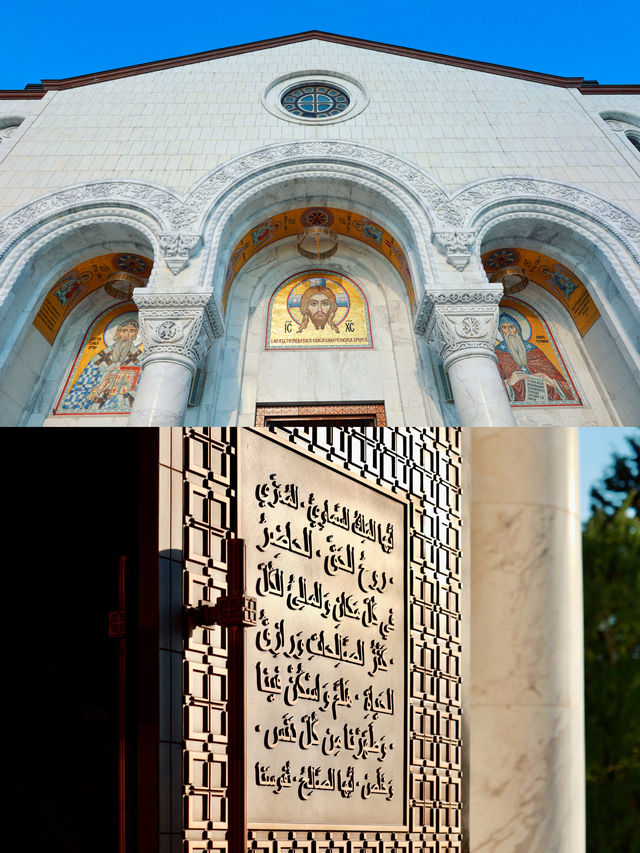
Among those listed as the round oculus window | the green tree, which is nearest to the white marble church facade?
the round oculus window

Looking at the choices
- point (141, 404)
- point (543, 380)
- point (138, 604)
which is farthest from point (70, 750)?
point (543, 380)

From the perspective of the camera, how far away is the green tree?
80.0 inches

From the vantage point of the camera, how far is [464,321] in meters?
8.42

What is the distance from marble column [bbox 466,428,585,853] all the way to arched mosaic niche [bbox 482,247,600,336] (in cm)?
741

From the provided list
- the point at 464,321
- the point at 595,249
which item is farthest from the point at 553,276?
the point at 464,321

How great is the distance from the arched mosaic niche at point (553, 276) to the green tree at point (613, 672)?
8.04 meters

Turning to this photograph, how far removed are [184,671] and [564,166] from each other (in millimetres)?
9773

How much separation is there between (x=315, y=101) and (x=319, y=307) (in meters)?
3.79

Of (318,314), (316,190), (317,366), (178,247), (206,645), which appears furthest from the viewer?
(318,314)

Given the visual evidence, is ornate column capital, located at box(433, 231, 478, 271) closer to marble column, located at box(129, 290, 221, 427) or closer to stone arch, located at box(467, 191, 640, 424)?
stone arch, located at box(467, 191, 640, 424)

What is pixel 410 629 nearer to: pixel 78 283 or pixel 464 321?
pixel 464 321

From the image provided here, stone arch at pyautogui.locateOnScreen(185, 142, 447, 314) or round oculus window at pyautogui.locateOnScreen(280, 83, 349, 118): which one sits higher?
round oculus window at pyautogui.locateOnScreen(280, 83, 349, 118)

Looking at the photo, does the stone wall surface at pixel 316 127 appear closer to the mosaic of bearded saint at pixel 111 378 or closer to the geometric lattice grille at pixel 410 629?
the mosaic of bearded saint at pixel 111 378

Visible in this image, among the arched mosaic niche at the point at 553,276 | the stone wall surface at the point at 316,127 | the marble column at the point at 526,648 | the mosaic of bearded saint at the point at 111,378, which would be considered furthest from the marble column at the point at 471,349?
the marble column at the point at 526,648
